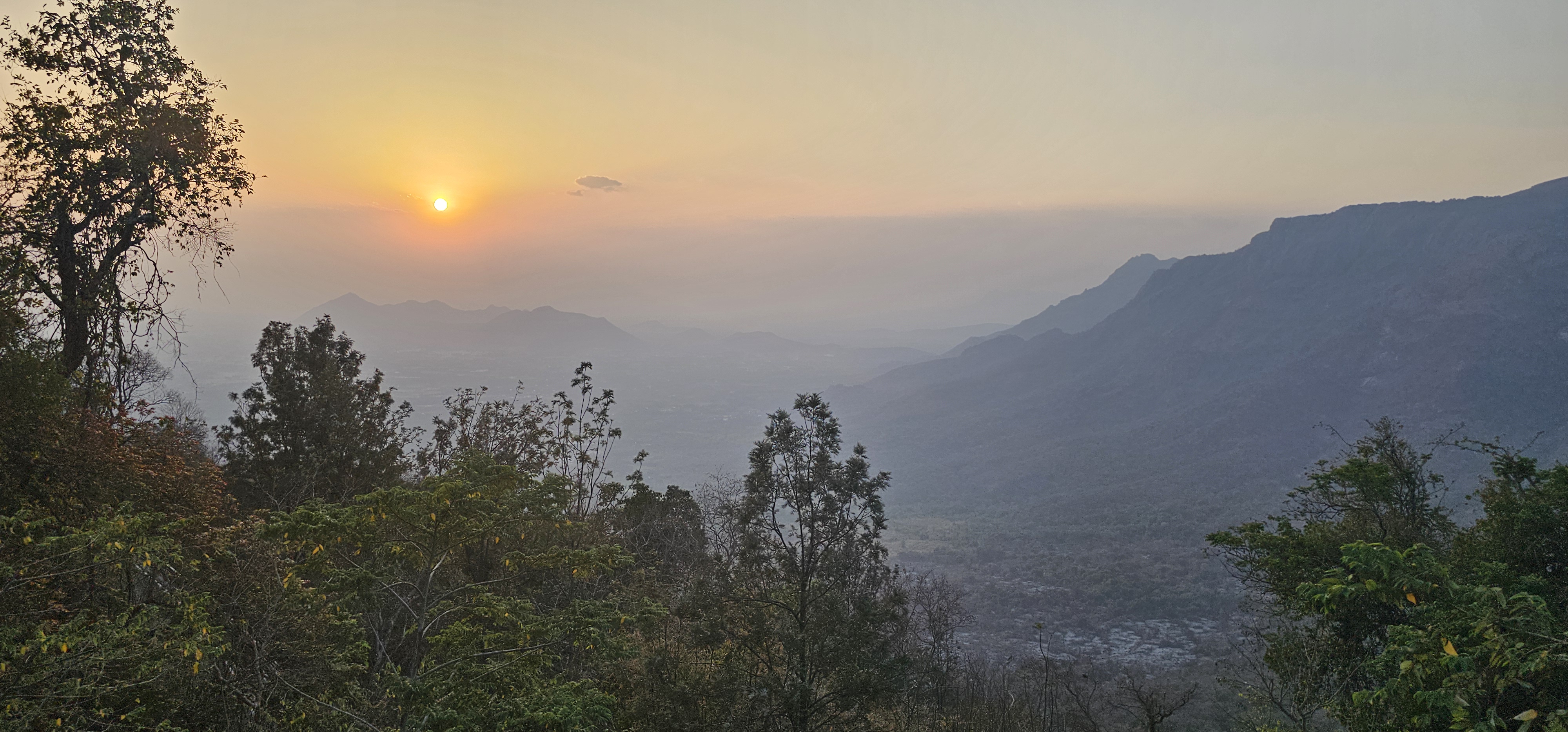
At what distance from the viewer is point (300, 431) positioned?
20266mm

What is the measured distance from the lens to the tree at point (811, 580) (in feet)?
39.7

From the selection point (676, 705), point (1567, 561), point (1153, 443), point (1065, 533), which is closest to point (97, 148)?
point (676, 705)

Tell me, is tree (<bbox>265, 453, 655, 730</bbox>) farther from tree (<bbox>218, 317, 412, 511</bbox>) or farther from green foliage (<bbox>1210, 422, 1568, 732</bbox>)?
tree (<bbox>218, 317, 412, 511</bbox>)

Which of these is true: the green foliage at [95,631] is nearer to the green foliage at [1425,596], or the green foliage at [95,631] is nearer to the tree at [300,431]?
the green foliage at [1425,596]

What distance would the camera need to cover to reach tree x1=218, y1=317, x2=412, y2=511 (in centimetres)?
1986

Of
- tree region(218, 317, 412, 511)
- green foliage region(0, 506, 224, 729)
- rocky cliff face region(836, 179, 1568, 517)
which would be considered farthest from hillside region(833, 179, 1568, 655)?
green foliage region(0, 506, 224, 729)

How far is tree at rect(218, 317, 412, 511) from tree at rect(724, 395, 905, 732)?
42.6 ft

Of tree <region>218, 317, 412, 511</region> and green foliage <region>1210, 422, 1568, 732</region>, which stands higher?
tree <region>218, 317, 412, 511</region>

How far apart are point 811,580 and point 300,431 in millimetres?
16601

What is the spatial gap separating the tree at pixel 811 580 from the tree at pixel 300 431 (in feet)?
42.6

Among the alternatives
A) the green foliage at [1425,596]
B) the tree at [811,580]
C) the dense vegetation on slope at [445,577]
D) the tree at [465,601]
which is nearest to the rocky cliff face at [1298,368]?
the green foliage at [1425,596]

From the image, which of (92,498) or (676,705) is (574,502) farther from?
(92,498)

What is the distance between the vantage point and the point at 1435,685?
7.18 m

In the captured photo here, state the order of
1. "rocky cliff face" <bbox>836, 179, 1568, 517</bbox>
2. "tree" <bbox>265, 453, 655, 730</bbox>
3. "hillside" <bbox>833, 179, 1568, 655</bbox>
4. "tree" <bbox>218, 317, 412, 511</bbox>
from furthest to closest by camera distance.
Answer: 1. "rocky cliff face" <bbox>836, 179, 1568, 517</bbox>
2. "hillside" <bbox>833, 179, 1568, 655</bbox>
3. "tree" <bbox>218, 317, 412, 511</bbox>
4. "tree" <bbox>265, 453, 655, 730</bbox>
